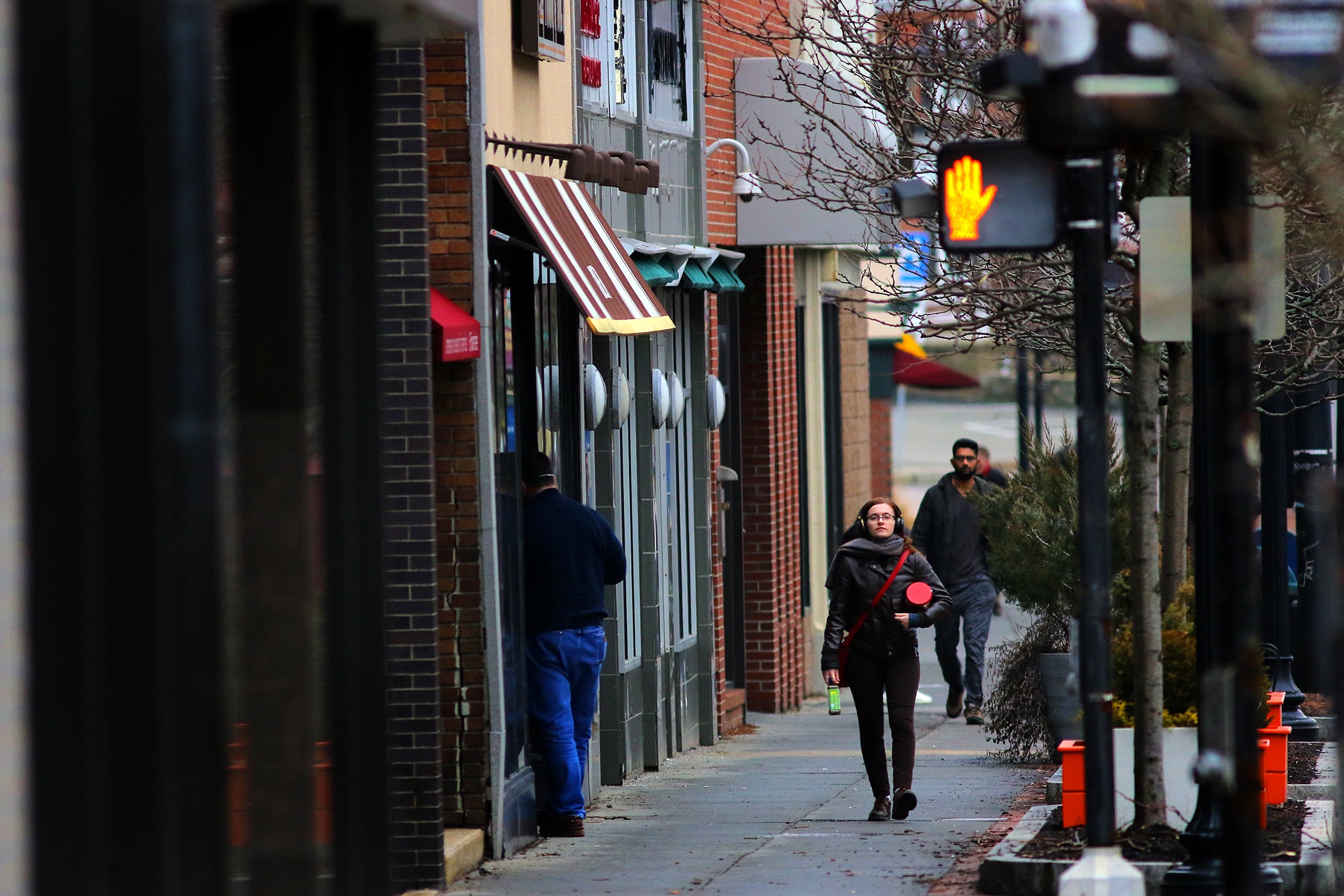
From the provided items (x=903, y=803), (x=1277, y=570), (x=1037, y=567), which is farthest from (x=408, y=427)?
(x=1277, y=570)

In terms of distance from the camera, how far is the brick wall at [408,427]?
8.58 meters

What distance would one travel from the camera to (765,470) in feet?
53.1

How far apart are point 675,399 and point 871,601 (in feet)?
10.2

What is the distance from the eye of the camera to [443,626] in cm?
934

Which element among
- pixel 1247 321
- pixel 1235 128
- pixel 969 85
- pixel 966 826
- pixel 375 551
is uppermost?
pixel 969 85

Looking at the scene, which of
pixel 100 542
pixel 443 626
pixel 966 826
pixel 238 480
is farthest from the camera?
pixel 966 826

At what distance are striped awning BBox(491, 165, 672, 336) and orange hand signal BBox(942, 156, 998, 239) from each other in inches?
133

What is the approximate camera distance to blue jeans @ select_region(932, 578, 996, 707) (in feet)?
50.5

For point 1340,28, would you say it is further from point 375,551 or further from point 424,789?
point 424,789

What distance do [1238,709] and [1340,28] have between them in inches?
67.0

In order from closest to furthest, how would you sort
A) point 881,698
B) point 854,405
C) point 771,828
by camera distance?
point 771,828 → point 881,698 → point 854,405

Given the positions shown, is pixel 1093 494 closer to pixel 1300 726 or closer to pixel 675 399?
pixel 1300 726

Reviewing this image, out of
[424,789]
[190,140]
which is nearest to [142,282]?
[190,140]

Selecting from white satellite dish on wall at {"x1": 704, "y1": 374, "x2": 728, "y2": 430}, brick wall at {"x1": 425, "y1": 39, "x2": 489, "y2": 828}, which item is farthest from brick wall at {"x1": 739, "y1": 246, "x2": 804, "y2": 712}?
brick wall at {"x1": 425, "y1": 39, "x2": 489, "y2": 828}
